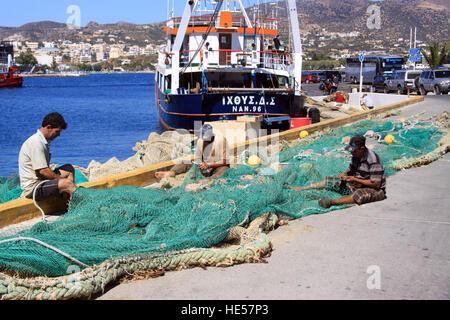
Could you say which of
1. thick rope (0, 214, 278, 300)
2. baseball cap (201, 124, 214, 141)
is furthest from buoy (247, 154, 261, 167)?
thick rope (0, 214, 278, 300)

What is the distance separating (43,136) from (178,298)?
9.08ft

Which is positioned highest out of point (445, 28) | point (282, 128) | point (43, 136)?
point (445, 28)

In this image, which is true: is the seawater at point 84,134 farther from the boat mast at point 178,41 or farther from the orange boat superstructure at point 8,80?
the orange boat superstructure at point 8,80

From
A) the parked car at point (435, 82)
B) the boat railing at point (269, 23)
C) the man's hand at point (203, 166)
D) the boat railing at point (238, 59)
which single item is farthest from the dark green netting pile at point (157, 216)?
the parked car at point (435, 82)

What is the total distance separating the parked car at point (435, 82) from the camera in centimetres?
2832

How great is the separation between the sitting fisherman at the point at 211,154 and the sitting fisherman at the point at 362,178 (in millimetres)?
1303

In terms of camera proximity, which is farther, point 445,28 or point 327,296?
point 445,28

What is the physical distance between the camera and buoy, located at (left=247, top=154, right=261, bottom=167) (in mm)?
8641

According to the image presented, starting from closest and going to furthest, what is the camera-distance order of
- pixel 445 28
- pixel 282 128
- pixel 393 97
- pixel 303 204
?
1. pixel 303 204
2. pixel 282 128
3. pixel 393 97
4. pixel 445 28

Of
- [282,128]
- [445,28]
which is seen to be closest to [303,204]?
[282,128]

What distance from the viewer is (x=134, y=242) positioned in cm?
452

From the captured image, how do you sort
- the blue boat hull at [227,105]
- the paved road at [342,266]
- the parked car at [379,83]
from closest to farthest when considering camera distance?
the paved road at [342,266], the blue boat hull at [227,105], the parked car at [379,83]

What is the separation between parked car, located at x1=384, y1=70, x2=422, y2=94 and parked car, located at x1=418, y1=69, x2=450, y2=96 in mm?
1168

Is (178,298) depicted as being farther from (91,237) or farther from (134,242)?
(91,237)
